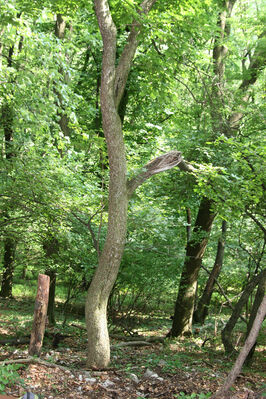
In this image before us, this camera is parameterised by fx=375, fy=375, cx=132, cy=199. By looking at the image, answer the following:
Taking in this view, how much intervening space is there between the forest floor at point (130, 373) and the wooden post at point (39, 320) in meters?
0.19

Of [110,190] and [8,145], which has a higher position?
[8,145]

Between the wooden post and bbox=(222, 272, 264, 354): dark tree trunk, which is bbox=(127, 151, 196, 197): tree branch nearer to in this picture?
the wooden post

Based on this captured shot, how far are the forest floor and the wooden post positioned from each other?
0.61 ft

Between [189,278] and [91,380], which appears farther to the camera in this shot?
[189,278]

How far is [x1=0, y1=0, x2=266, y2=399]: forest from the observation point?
6.02 meters

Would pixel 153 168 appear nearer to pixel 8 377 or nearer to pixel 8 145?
pixel 8 145

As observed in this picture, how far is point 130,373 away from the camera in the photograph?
20.5 feet

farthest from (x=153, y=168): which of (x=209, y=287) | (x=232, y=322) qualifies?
(x=209, y=287)

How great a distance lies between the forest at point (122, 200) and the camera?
19.7 ft

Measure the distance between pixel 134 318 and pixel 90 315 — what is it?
638cm

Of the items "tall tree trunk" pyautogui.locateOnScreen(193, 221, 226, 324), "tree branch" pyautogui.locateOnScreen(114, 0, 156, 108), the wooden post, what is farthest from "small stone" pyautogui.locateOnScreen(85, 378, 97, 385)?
"tall tree trunk" pyautogui.locateOnScreen(193, 221, 226, 324)

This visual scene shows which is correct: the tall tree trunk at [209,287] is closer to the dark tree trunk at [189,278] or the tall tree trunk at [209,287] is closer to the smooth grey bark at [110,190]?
the dark tree trunk at [189,278]

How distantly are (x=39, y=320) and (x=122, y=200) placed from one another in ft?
8.51

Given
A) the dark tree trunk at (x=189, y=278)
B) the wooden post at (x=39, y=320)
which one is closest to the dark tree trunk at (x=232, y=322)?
the dark tree trunk at (x=189, y=278)
